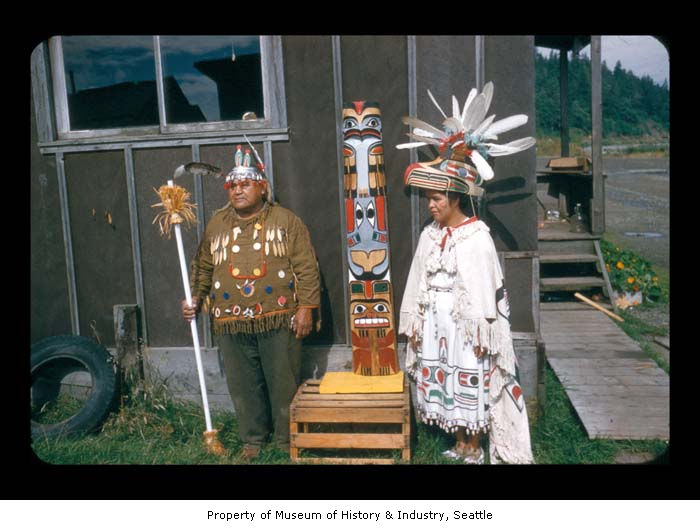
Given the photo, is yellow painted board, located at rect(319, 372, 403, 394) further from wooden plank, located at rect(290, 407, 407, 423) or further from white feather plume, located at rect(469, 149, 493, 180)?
white feather plume, located at rect(469, 149, 493, 180)

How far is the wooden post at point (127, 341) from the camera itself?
4.50 m

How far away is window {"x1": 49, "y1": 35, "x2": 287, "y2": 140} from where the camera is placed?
4383mm

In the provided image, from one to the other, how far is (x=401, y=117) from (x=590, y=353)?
2974 millimetres

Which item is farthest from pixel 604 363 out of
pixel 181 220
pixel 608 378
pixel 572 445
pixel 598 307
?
pixel 181 220

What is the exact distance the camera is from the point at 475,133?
12.4ft

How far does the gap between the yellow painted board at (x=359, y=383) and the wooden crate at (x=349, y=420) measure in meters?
0.04

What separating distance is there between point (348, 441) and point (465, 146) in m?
2.04

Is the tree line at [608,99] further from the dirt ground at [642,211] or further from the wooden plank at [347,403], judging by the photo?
the wooden plank at [347,403]

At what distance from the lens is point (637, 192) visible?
52.1 ft

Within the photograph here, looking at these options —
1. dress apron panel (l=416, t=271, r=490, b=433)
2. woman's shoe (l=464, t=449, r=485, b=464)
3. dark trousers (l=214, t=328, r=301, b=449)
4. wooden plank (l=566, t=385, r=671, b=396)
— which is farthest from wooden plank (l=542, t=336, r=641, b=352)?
dark trousers (l=214, t=328, r=301, b=449)

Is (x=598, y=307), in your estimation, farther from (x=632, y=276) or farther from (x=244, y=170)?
(x=244, y=170)

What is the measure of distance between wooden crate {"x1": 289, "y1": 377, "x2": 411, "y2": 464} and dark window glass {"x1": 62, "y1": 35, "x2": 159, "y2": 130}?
8.27 feet

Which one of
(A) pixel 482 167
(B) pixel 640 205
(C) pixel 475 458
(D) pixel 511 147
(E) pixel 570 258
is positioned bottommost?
(C) pixel 475 458

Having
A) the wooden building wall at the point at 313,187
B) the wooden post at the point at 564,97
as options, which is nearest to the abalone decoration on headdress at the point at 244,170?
the wooden building wall at the point at 313,187
